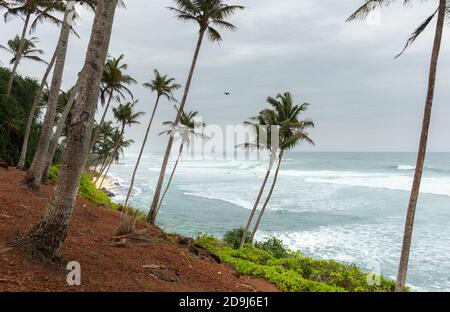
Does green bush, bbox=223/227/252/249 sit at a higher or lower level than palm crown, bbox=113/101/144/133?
lower

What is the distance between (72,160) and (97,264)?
6.08 feet

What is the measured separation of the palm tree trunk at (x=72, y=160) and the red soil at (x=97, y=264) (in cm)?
27

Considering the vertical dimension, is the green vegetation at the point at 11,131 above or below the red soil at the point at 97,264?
above

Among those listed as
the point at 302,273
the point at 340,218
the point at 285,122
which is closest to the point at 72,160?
the point at 302,273

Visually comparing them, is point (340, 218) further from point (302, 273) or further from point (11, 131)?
point (11, 131)

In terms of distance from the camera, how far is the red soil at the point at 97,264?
405 centimetres

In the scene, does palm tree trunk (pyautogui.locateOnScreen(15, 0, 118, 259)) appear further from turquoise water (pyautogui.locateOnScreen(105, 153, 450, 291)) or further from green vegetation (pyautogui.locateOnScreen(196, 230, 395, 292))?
turquoise water (pyautogui.locateOnScreen(105, 153, 450, 291))

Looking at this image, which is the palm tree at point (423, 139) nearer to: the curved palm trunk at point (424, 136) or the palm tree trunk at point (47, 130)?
the curved palm trunk at point (424, 136)

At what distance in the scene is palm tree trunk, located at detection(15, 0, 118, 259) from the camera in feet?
14.4

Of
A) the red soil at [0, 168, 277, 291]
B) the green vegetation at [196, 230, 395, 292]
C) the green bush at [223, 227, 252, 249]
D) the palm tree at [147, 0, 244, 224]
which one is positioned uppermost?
the palm tree at [147, 0, 244, 224]

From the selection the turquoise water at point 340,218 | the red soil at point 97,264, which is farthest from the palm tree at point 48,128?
the turquoise water at point 340,218

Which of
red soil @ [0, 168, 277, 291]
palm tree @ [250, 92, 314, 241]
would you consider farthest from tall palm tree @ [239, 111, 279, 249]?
red soil @ [0, 168, 277, 291]

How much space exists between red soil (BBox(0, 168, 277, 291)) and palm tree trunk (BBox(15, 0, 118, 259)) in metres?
0.27
